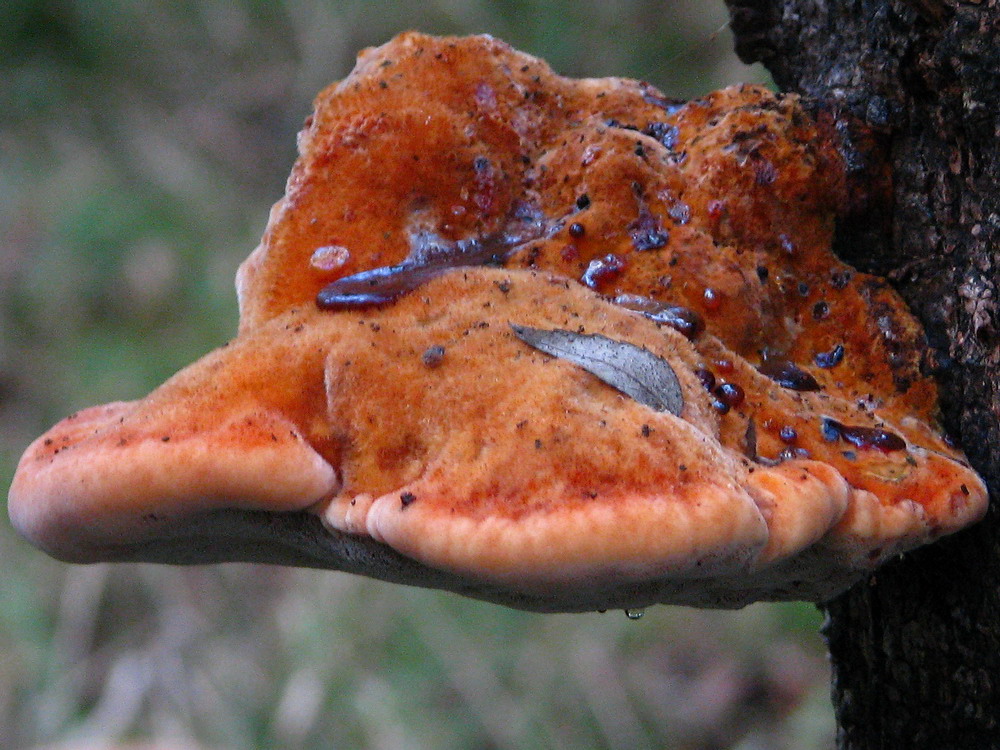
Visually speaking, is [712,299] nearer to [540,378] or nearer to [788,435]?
[788,435]

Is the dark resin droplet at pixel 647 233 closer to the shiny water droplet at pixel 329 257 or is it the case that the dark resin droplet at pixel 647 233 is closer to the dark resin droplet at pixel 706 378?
the dark resin droplet at pixel 706 378

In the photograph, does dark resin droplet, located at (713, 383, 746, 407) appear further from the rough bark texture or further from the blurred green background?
the blurred green background

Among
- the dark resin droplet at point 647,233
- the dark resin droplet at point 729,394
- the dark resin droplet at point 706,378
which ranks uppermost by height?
the dark resin droplet at point 647,233

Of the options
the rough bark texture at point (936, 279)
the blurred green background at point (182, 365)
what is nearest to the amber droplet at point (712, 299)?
the rough bark texture at point (936, 279)

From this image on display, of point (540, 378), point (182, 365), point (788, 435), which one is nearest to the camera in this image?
point (540, 378)

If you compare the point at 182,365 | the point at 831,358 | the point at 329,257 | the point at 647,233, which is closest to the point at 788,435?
the point at 831,358

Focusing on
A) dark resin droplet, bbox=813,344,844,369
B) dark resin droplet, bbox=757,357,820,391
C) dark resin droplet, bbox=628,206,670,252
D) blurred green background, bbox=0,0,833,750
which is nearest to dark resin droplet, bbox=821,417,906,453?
dark resin droplet, bbox=757,357,820,391
